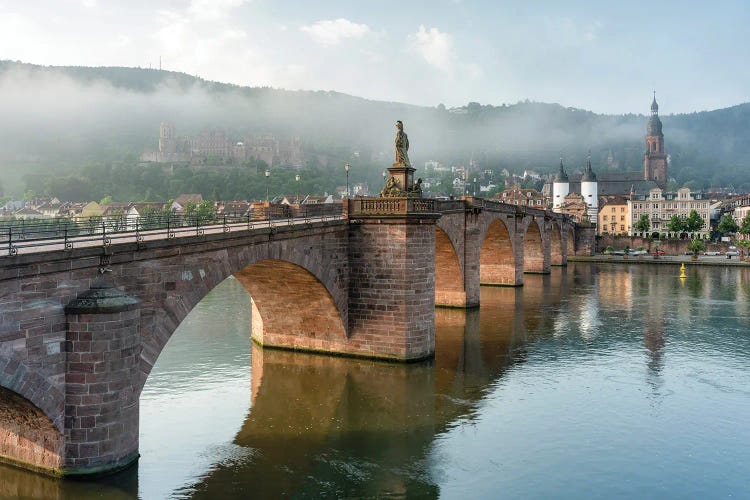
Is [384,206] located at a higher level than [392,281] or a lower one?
higher

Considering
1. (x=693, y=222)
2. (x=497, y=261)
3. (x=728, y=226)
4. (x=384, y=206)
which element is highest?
(x=693, y=222)

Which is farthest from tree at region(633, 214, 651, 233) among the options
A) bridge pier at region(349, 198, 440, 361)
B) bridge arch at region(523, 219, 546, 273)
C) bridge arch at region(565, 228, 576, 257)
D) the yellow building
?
bridge pier at region(349, 198, 440, 361)

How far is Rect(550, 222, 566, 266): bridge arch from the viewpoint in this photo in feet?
289

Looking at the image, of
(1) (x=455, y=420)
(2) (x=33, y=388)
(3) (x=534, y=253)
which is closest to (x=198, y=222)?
(2) (x=33, y=388)

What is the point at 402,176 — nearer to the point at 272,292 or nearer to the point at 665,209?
the point at 272,292

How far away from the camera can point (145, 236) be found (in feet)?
70.1

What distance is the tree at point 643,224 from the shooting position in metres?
135

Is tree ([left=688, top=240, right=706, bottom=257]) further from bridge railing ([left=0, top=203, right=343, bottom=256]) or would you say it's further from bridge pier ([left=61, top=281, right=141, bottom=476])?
bridge pier ([left=61, top=281, right=141, bottom=476])

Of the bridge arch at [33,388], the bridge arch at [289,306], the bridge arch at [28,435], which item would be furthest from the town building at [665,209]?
the bridge arch at [33,388]

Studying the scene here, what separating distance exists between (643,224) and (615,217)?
34.8ft

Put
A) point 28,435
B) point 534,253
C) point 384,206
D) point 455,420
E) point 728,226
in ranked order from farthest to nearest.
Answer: point 728,226 → point 534,253 → point 384,206 → point 455,420 → point 28,435

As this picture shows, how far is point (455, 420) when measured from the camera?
77.8ft

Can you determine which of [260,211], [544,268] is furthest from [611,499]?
[544,268]

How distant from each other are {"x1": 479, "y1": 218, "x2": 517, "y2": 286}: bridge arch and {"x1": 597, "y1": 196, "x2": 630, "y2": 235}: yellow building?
88214 millimetres
